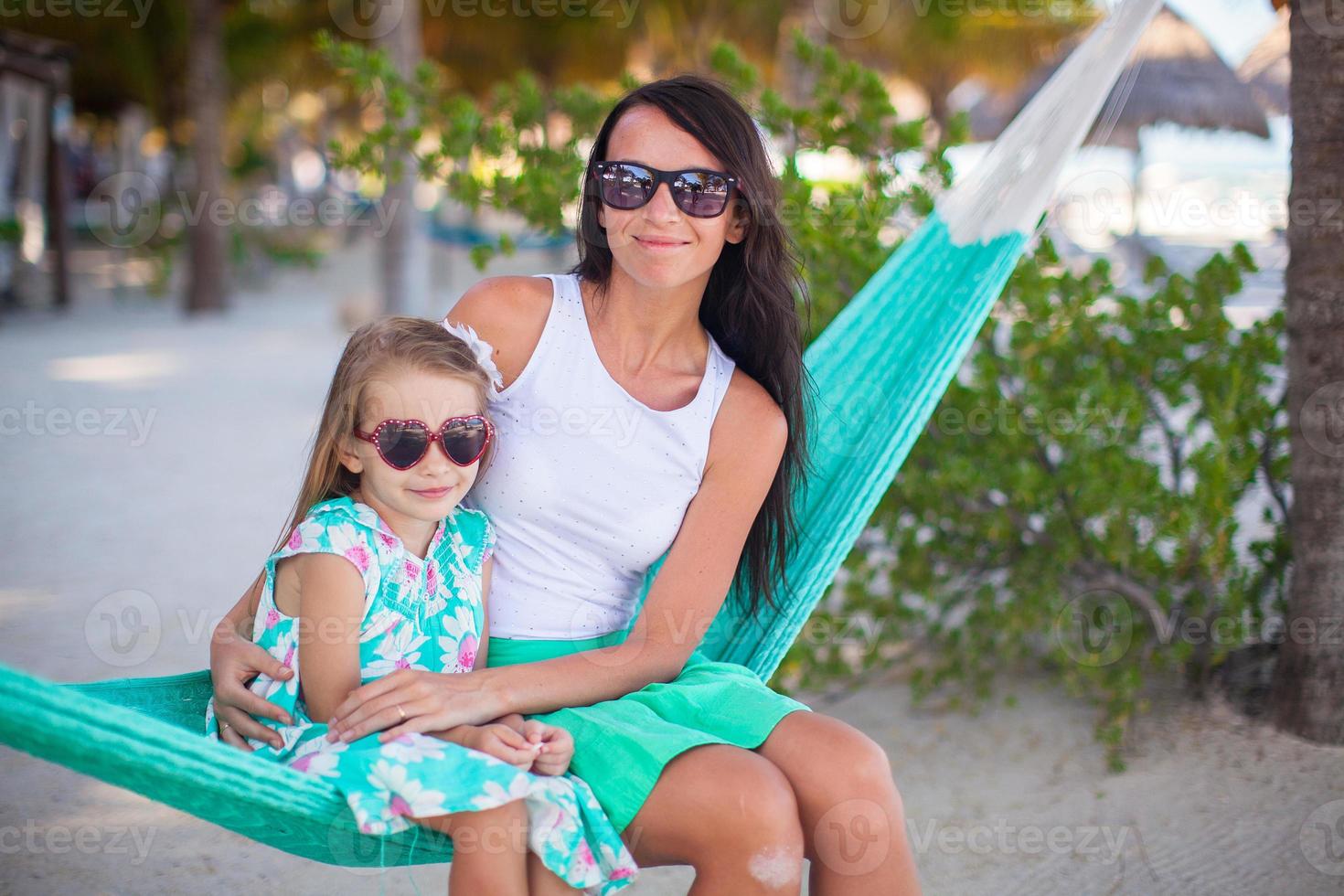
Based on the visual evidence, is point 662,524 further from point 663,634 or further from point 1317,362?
point 1317,362

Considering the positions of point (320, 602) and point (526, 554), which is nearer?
point (320, 602)

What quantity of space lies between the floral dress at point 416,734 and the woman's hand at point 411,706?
15 millimetres

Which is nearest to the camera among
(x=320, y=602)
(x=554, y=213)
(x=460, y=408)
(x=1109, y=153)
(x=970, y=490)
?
(x=320, y=602)

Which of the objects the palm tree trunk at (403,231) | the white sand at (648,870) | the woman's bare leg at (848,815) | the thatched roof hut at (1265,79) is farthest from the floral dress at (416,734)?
the thatched roof hut at (1265,79)

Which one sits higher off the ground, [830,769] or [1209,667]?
[830,769]

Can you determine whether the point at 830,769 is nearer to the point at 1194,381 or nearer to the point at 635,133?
the point at 635,133

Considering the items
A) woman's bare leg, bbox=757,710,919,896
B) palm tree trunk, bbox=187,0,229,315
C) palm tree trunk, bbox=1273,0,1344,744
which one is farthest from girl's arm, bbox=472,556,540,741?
palm tree trunk, bbox=187,0,229,315

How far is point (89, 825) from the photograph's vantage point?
2.35 meters

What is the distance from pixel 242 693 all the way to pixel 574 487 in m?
0.52

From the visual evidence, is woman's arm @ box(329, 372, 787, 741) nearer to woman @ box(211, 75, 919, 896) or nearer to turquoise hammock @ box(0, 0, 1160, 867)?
woman @ box(211, 75, 919, 896)

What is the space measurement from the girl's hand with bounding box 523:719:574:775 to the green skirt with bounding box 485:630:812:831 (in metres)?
0.04

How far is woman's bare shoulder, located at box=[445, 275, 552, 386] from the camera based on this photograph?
5.76 feet

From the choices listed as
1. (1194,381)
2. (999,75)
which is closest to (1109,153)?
(999,75)

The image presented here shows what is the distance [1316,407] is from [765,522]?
1360 mm
